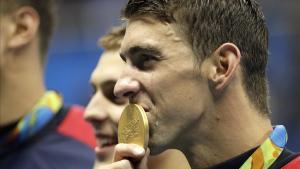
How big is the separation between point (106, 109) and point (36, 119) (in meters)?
0.61

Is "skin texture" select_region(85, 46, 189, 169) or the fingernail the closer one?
the fingernail

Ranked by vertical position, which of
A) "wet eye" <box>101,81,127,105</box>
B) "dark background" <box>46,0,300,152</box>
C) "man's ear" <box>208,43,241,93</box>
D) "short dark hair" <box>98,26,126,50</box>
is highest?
"man's ear" <box>208,43,241,93</box>

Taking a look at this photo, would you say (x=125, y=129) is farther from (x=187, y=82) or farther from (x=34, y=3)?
(x=34, y=3)

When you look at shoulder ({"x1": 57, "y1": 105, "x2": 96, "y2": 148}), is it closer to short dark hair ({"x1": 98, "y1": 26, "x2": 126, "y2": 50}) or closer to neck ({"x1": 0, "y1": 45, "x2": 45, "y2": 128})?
neck ({"x1": 0, "y1": 45, "x2": 45, "y2": 128})

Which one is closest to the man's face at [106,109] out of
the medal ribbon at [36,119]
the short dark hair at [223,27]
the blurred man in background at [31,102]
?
the blurred man in background at [31,102]

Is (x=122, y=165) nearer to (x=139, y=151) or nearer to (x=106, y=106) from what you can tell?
(x=139, y=151)

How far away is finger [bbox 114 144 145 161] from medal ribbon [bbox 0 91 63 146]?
1.17 meters

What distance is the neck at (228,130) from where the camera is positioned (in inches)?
73.2

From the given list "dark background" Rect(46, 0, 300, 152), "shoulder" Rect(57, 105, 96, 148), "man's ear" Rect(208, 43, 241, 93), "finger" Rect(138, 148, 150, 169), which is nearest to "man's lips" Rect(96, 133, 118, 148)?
"shoulder" Rect(57, 105, 96, 148)

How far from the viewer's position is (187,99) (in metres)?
1.83

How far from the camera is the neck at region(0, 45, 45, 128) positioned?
3.07 metres

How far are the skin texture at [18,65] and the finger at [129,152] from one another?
4.11ft

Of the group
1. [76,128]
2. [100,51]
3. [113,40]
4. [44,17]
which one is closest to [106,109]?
[113,40]

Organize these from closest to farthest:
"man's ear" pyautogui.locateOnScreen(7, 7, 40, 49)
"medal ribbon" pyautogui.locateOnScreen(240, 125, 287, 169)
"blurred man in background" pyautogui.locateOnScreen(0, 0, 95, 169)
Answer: "medal ribbon" pyautogui.locateOnScreen(240, 125, 287, 169), "blurred man in background" pyautogui.locateOnScreen(0, 0, 95, 169), "man's ear" pyautogui.locateOnScreen(7, 7, 40, 49)
